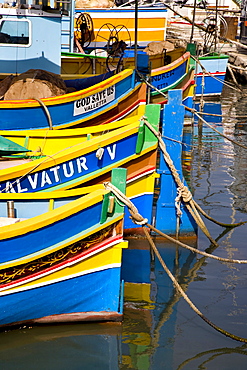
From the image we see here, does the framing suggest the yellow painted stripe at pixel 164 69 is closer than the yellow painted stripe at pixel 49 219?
No

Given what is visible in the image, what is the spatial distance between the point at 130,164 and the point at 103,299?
2476mm

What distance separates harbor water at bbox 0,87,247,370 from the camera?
17.2 feet

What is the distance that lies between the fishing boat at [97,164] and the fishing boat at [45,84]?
54.2 inches

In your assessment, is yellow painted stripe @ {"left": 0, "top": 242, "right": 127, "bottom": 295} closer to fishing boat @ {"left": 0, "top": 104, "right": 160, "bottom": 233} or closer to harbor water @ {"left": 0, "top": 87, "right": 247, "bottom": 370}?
harbor water @ {"left": 0, "top": 87, "right": 247, "bottom": 370}

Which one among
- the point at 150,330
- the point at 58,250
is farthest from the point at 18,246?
the point at 150,330

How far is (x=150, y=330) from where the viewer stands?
5781mm

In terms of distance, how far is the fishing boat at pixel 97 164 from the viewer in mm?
7039

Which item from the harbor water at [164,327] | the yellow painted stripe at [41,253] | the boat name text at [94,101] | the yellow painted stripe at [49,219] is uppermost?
the boat name text at [94,101]

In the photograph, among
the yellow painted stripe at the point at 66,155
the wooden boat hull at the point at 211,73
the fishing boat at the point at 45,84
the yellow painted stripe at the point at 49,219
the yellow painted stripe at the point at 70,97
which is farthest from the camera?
the wooden boat hull at the point at 211,73

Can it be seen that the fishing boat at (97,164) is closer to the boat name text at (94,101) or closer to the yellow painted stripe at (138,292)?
the yellow painted stripe at (138,292)

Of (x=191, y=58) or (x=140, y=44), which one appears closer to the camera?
(x=191, y=58)

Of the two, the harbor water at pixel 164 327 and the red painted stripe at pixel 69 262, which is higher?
the red painted stripe at pixel 69 262

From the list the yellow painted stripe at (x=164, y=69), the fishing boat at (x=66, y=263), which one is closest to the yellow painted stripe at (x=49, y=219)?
the fishing boat at (x=66, y=263)

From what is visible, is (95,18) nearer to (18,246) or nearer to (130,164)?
(130,164)
